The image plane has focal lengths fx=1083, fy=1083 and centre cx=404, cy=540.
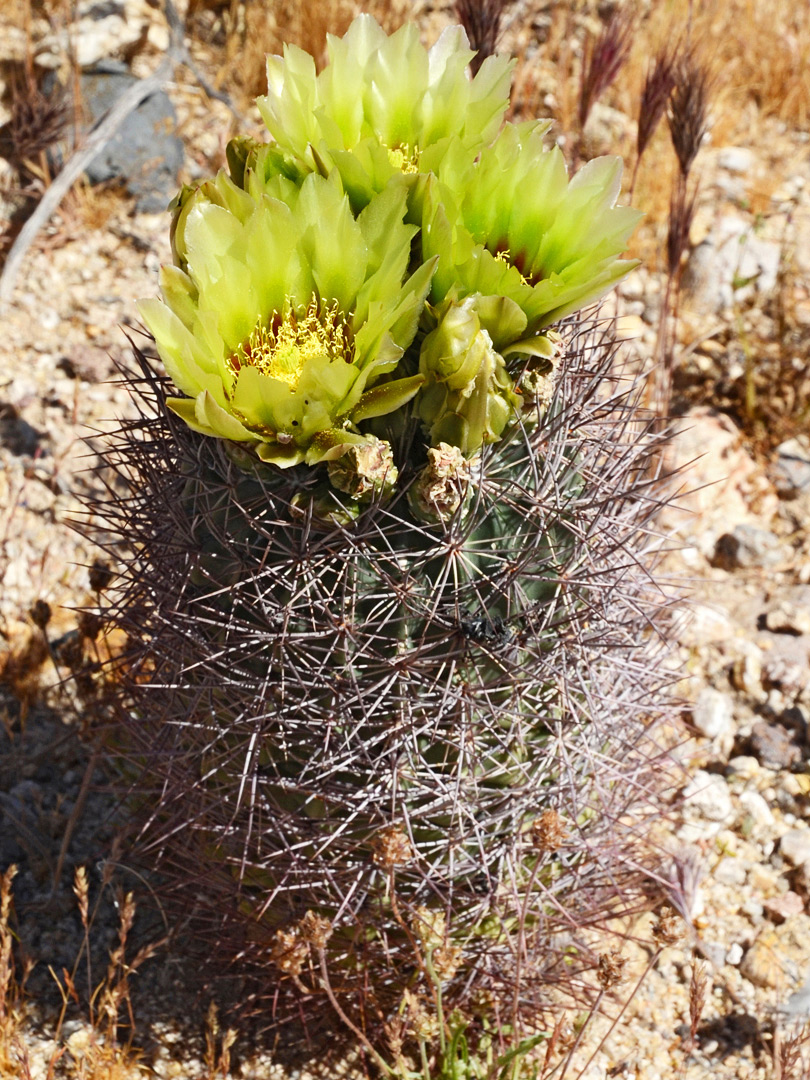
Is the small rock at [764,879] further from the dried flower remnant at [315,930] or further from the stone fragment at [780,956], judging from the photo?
the dried flower remnant at [315,930]

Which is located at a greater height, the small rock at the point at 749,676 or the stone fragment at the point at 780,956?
the small rock at the point at 749,676

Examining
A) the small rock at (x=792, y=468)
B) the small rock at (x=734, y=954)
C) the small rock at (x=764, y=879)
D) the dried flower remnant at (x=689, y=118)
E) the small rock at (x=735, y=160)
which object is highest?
the dried flower remnant at (x=689, y=118)

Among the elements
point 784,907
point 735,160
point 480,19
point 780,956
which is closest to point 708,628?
point 784,907

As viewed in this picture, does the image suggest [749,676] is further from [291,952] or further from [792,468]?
[291,952]

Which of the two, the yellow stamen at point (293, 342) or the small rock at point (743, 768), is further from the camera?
the small rock at point (743, 768)

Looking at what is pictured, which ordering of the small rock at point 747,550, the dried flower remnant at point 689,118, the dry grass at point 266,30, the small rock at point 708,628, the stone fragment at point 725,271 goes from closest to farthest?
1. the dried flower remnant at point 689,118
2. the small rock at point 708,628
3. the small rock at point 747,550
4. the stone fragment at point 725,271
5. the dry grass at point 266,30

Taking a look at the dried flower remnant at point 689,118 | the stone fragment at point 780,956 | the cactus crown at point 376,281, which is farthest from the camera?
the dried flower remnant at point 689,118

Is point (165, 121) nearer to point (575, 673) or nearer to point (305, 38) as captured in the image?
point (305, 38)

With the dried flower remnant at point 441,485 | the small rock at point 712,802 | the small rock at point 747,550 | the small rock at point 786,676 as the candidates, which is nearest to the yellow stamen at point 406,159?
the dried flower remnant at point 441,485
